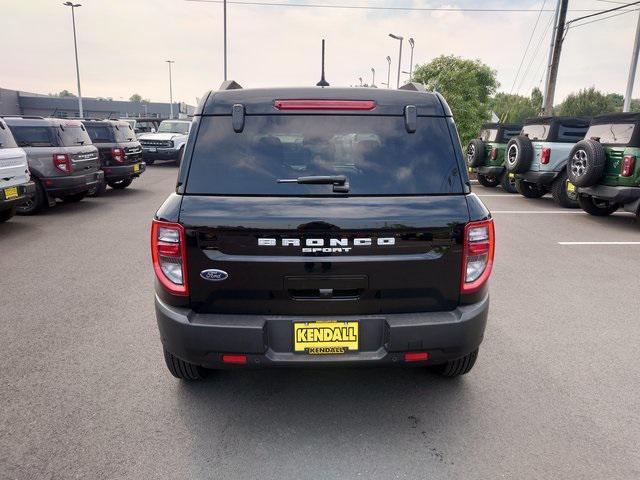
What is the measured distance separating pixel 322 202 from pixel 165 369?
188cm

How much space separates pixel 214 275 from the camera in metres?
2.61

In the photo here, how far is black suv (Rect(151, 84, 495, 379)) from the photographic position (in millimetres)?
2576

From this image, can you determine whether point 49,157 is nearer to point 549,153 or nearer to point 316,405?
point 316,405

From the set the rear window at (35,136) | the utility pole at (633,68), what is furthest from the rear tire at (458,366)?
the utility pole at (633,68)

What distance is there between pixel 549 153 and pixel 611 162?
2.57 m

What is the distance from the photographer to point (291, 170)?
8.84 feet

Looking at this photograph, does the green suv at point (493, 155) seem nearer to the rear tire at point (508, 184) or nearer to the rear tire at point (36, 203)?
the rear tire at point (508, 184)

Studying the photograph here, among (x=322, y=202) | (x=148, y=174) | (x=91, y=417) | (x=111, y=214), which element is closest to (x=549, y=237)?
(x=322, y=202)

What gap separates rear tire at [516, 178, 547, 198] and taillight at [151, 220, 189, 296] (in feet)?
39.6

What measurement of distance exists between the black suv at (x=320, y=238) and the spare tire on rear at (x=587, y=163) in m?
7.69

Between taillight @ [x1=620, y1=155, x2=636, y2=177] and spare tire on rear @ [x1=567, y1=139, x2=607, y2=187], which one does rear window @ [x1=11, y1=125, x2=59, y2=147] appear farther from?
taillight @ [x1=620, y1=155, x2=636, y2=177]

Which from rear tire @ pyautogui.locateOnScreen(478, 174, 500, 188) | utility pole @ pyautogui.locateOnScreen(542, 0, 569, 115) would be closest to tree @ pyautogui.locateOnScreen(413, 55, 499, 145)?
utility pole @ pyautogui.locateOnScreen(542, 0, 569, 115)

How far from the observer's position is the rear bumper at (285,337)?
259cm

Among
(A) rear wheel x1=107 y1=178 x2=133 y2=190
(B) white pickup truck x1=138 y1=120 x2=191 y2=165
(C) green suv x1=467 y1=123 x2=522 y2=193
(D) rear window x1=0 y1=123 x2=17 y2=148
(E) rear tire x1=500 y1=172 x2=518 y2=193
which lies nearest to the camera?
(D) rear window x1=0 y1=123 x2=17 y2=148
